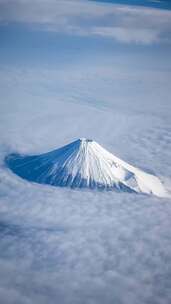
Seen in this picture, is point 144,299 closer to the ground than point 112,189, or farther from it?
closer to the ground

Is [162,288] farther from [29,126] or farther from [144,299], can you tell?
[29,126]

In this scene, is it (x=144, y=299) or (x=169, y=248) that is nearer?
(x=144, y=299)

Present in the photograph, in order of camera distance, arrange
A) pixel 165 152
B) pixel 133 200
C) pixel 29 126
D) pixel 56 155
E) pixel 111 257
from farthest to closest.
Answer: pixel 29 126 < pixel 165 152 < pixel 56 155 < pixel 133 200 < pixel 111 257

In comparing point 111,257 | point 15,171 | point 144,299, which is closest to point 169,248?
point 111,257

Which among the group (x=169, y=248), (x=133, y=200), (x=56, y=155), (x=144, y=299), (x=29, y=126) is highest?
(x=29, y=126)

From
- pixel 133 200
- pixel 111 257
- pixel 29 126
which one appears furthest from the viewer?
pixel 29 126

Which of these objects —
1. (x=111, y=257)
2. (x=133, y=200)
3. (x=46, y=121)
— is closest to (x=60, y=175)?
(x=133, y=200)
